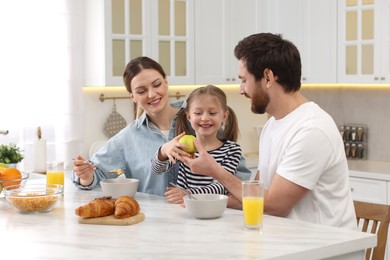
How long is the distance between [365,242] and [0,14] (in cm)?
308

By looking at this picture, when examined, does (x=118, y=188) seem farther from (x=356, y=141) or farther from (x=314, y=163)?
(x=356, y=141)

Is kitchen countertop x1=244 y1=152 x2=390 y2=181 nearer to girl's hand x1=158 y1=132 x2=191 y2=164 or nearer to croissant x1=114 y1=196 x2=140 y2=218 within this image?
girl's hand x1=158 y1=132 x2=191 y2=164

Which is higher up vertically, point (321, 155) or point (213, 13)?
point (213, 13)

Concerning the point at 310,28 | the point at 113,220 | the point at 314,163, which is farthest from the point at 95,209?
the point at 310,28

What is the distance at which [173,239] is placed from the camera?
228 cm

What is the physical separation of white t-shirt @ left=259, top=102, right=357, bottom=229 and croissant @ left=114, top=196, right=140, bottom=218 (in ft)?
1.82

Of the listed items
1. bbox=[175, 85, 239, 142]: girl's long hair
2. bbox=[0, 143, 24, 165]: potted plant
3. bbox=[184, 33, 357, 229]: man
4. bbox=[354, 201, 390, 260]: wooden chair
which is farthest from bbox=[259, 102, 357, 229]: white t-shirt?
bbox=[0, 143, 24, 165]: potted plant

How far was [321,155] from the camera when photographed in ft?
8.72

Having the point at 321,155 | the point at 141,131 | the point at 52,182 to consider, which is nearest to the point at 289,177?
the point at 321,155

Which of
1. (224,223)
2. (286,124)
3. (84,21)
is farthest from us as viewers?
Answer: (84,21)

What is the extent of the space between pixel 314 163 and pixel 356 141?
9.86 ft

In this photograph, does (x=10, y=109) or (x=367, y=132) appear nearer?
(x=10, y=109)

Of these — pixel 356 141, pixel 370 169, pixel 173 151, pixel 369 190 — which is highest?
pixel 173 151

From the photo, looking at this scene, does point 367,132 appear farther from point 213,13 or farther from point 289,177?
point 289,177
